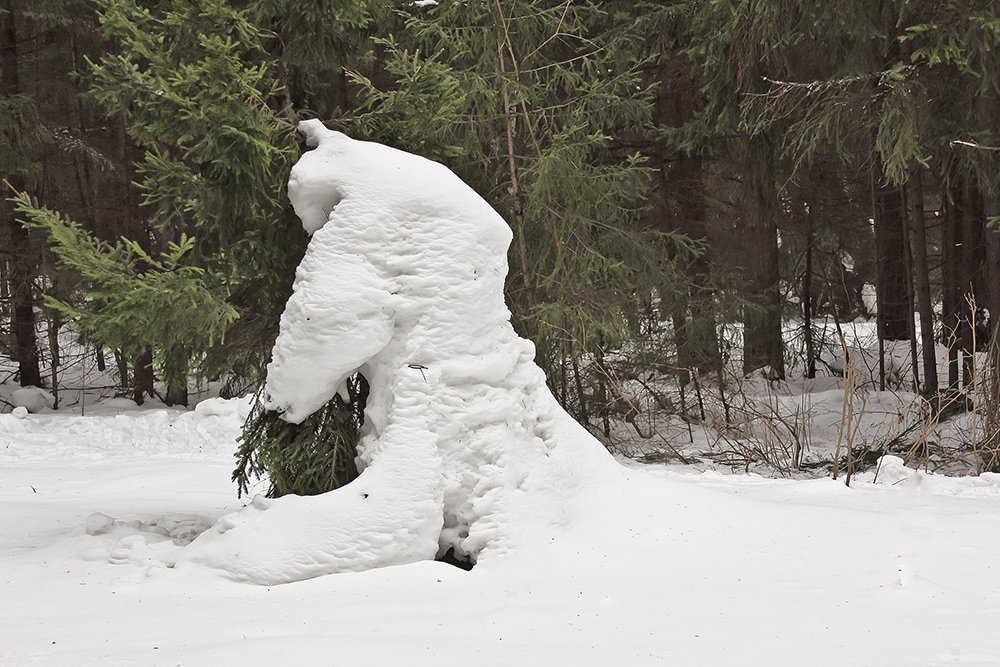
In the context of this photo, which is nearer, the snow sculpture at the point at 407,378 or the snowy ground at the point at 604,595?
the snowy ground at the point at 604,595

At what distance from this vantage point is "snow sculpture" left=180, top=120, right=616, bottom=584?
181 inches

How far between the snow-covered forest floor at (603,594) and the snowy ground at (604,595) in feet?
0.04

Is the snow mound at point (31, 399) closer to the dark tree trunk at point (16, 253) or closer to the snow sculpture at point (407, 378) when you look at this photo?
the dark tree trunk at point (16, 253)

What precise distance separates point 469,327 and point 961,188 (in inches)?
387

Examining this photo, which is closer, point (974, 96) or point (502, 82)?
point (974, 96)

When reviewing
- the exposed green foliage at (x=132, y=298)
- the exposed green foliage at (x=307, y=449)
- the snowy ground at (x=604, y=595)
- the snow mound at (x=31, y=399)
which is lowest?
the snow mound at (x=31, y=399)

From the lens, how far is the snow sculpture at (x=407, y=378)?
15.1 feet

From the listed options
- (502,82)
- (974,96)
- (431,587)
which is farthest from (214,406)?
(974,96)

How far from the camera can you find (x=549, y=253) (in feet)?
29.4

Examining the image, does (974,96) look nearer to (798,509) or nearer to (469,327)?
(798,509)

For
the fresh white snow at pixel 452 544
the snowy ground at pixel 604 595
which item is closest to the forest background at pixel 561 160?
the fresh white snow at pixel 452 544

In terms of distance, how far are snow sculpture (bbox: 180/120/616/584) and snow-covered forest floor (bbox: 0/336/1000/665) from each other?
9.7 inches

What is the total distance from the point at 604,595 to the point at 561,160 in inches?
201

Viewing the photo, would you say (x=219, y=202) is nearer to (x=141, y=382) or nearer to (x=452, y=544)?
(x=452, y=544)
